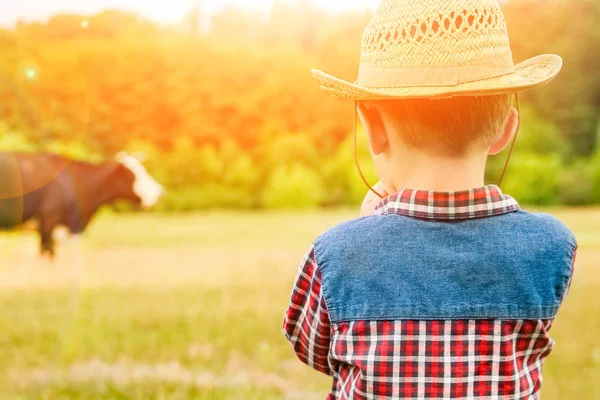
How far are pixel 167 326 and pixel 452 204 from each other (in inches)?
86.3

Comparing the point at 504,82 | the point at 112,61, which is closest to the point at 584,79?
the point at 112,61

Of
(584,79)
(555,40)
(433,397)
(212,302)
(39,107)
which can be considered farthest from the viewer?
(584,79)

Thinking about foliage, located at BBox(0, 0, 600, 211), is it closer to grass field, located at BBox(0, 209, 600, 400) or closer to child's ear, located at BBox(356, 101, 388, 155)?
grass field, located at BBox(0, 209, 600, 400)

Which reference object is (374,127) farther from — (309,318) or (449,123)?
(309,318)

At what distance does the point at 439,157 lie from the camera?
78 cm

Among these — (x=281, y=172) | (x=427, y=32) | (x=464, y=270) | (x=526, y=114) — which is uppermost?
(x=427, y=32)

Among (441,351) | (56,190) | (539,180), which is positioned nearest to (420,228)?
(441,351)

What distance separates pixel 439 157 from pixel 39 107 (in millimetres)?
6970

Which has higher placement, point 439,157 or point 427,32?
point 427,32

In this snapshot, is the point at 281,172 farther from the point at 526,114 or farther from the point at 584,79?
the point at 584,79

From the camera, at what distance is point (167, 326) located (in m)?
2.79

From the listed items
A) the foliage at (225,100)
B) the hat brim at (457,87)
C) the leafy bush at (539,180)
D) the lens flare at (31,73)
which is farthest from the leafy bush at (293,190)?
the hat brim at (457,87)

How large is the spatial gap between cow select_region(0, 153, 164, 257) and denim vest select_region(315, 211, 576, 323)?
4.08 metres

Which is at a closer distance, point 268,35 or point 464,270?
point 464,270
